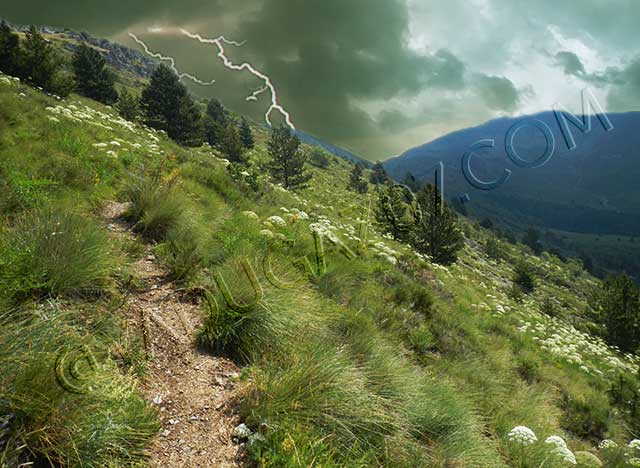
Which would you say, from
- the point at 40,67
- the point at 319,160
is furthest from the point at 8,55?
the point at 319,160

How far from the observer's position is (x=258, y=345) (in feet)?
12.7

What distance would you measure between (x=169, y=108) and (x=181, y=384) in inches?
1664

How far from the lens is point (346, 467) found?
98.8 inches

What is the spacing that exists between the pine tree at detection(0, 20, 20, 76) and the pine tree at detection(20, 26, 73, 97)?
36 cm

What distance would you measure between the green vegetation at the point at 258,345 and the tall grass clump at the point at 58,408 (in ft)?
0.03

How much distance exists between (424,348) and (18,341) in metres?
6.15

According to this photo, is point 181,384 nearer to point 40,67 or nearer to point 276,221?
point 276,221

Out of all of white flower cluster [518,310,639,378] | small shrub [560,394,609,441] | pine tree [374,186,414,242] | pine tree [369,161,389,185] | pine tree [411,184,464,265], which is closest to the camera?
small shrub [560,394,609,441]

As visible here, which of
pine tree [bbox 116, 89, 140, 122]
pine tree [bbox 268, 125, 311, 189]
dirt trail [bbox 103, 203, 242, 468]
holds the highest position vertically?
pine tree [bbox 116, 89, 140, 122]

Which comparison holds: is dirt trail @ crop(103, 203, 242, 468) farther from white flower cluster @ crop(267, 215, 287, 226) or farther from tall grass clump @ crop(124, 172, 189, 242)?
white flower cluster @ crop(267, 215, 287, 226)

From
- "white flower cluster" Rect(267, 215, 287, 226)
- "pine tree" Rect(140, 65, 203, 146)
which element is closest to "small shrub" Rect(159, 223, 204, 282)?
"white flower cluster" Rect(267, 215, 287, 226)

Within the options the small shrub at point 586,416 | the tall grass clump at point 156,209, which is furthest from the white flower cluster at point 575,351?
the tall grass clump at point 156,209

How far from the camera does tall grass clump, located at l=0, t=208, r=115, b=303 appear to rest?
298 centimetres

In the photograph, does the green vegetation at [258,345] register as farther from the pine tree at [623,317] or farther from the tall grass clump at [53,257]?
the pine tree at [623,317]
